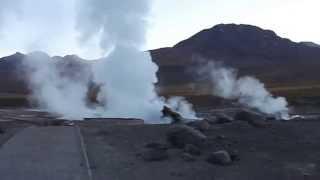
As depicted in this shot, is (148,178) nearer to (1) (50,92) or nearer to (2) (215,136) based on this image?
(2) (215,136)

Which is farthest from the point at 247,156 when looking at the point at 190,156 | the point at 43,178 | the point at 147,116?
the point at 147,116

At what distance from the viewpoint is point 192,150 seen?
23.3 m

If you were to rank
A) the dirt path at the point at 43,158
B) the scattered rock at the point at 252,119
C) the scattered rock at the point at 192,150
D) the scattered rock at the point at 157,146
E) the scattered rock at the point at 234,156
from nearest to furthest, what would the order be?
the dirt path at the point at 43,158
the scattered rock at the point at 234,156
the scattered rock at the point at 192,150
the scattered rock at the point at 157,146
the scattered rock at the point at 252,119

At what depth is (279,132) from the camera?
31.8m

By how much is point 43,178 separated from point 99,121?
87.0ft

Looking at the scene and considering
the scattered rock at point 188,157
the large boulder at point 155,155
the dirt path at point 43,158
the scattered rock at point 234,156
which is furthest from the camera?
the large boulder at point 155,155

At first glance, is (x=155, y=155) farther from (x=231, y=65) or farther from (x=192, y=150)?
(x=231, y=65)

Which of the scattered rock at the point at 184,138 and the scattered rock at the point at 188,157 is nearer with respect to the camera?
the scattered rock at the point at 188,157

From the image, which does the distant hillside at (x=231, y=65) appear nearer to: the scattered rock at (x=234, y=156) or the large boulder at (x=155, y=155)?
the large boulder at (x=155, y=155)

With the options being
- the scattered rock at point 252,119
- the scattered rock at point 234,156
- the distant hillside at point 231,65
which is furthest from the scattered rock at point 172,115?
the distant hillside at point 231,65

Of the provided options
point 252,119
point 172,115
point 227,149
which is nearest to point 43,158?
Result: point 227,149

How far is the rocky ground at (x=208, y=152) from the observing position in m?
18.5

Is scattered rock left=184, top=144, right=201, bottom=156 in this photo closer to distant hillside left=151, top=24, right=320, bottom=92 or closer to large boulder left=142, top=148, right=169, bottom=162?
large boulder left=142, top=148, right=169, bottom=162

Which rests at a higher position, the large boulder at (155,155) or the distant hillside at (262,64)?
the distant hillside at (262,64)
